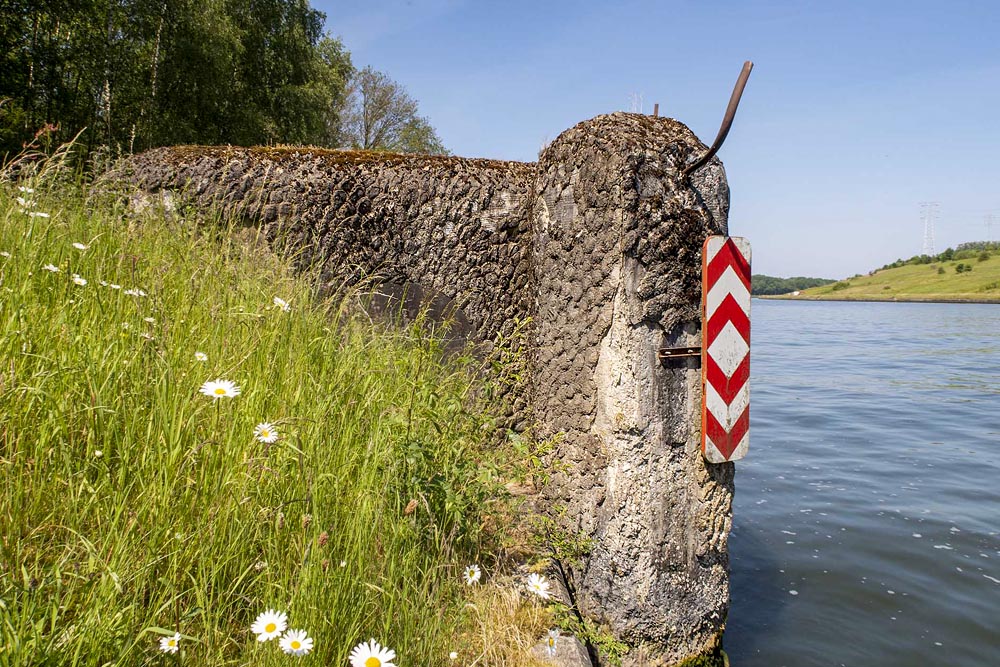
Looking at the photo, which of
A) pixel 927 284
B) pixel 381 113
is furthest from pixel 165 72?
pixel 927 284

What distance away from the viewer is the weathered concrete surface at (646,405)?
9.57ft

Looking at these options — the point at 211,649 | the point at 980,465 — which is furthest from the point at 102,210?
the point at 980,465

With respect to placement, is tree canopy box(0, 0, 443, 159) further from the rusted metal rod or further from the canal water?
the canal water

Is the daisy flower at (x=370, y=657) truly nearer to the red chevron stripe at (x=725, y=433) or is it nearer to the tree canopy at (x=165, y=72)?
the red chevron stripe at (x=725, y=433)

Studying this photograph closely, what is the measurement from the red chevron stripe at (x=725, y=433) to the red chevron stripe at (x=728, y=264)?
0.64m

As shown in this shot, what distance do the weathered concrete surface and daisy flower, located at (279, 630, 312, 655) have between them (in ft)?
5.59

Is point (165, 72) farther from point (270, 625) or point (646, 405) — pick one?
point (270, 625)

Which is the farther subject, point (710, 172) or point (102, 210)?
point (102, 210)

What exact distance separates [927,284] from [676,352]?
3857 inches

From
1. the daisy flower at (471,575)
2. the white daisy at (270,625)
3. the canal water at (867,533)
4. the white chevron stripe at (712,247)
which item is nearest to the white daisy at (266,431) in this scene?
the white daisy at (270,625)

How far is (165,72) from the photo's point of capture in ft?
68.3

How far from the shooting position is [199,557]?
1854 mm

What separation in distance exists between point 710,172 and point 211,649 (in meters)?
2.87

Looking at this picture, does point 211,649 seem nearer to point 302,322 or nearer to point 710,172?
point 302,322
